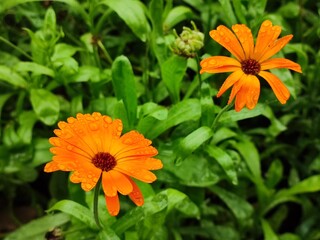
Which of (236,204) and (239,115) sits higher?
(239,115)

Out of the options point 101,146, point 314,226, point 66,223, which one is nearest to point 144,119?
point 101,146

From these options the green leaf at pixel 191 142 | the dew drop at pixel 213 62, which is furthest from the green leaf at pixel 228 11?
the dew drop at pixel 213 62

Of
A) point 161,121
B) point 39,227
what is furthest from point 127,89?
point 39,227

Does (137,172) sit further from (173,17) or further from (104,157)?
(173,17)

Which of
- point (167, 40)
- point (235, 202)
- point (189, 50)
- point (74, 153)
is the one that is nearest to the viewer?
point (74, 153)

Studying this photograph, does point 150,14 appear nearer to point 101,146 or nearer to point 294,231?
point 101,146
